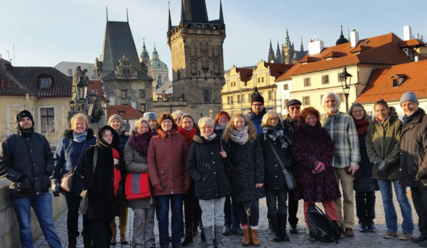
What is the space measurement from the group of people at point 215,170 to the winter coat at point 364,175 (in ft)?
0.05

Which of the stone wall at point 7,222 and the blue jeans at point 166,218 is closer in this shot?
the stone wall at point 7,222

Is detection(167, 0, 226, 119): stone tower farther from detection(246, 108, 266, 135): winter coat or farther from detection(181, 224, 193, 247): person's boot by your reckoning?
detection(181, 224, 193, 247): person's boot

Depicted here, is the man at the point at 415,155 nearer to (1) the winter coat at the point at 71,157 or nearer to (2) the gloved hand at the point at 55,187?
(1) the winter coat at the point at 71,157

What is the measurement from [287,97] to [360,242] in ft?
122

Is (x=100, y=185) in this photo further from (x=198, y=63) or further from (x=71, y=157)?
(x=198, y=63)

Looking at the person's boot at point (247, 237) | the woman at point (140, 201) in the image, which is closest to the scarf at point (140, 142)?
the woman at point (140, 201)

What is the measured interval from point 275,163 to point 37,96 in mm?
29218

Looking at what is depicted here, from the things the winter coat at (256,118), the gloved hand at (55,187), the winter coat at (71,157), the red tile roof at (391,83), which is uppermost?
the red tile roof at (391,83)

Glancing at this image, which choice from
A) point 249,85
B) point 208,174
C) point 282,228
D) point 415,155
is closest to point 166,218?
point 208,174

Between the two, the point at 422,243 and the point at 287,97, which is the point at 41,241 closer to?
the point at 422,243

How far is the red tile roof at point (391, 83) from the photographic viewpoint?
95.8ft

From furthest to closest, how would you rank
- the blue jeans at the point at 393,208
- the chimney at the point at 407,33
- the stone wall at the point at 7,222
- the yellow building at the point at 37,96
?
the chimney at the point at 407,33 < the yellow building at the point at 37,96 < the blue jeans at the point at 393,208 < the stone wall at the point at 7,222

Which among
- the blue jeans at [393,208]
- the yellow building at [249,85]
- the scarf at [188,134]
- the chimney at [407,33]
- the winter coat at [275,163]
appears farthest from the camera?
the yellow building at [249,85]

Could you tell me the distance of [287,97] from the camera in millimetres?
42344
